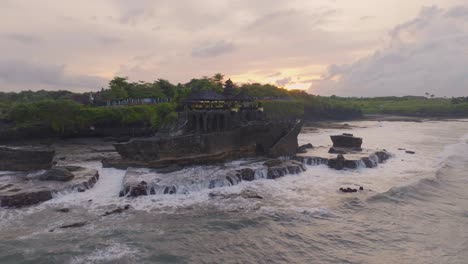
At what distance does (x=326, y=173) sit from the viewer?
3144cm

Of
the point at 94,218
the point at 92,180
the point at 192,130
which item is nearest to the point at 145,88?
the point at 192,130

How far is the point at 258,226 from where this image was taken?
1916 cm

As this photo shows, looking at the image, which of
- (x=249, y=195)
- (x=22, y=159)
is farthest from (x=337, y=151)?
(x=22, y=159)

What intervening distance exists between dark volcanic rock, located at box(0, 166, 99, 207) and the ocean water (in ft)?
2.20

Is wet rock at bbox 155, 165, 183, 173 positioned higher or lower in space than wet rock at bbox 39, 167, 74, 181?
lower

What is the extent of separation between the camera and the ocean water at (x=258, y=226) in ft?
52.0

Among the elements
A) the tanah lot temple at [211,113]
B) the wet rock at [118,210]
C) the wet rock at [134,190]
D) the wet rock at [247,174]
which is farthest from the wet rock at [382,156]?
the wet rock at [118,210]

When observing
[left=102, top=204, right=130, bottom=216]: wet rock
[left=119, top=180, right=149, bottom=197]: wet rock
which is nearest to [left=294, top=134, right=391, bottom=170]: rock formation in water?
[left=119, top=180, right=149, bottom=197]: wet rock

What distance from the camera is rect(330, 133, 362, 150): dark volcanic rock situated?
137 feet

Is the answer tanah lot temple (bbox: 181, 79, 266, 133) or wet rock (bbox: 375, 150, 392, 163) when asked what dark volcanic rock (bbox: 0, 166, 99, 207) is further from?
wet rock (bbox: 375, 150, 392, 163)

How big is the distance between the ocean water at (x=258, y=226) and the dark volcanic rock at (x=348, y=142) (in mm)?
13584

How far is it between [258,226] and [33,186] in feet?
53.2

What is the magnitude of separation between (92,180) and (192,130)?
49.4 ft

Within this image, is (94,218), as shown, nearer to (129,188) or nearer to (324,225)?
(129,188)
